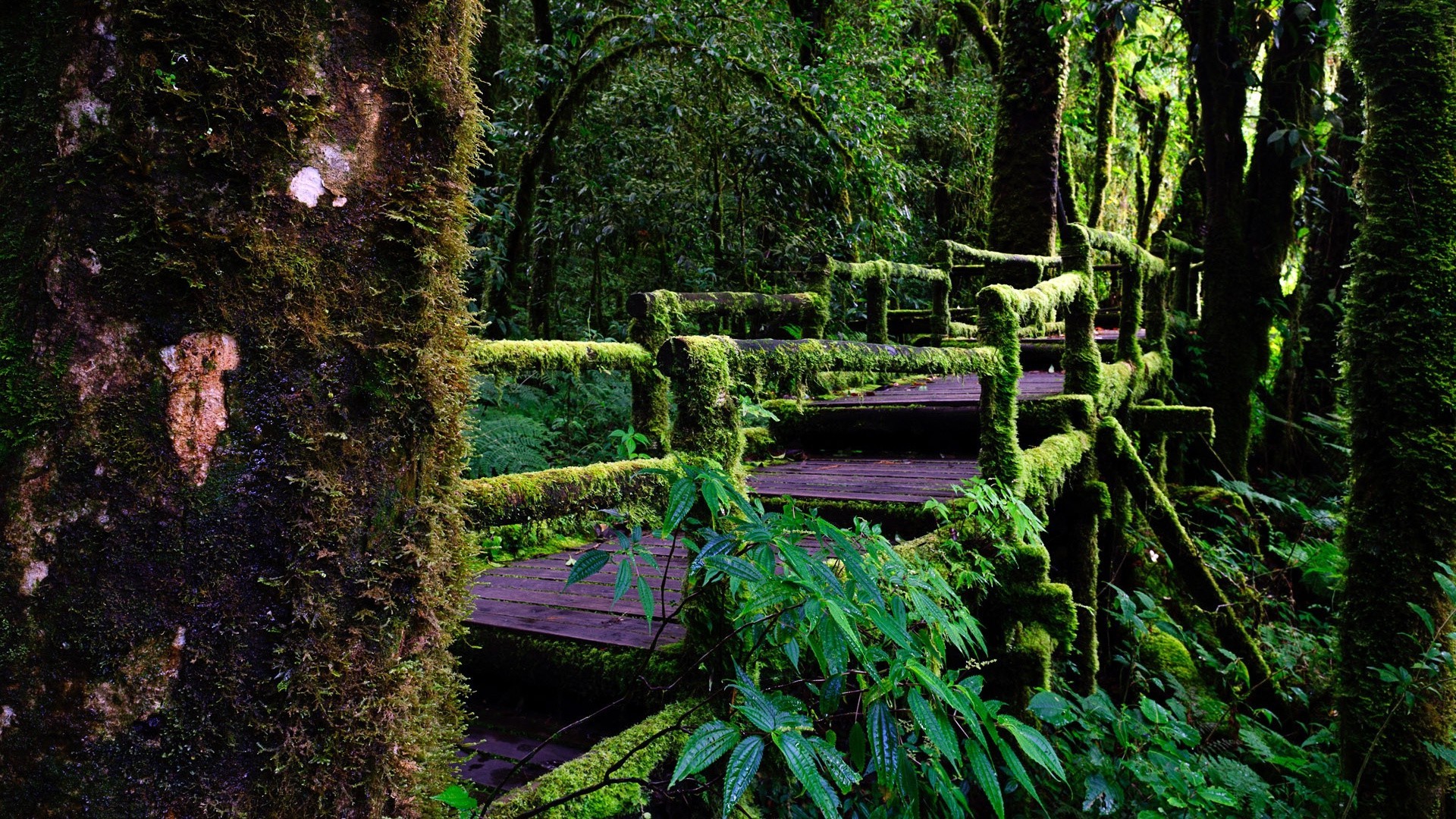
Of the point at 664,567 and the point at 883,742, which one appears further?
the point at 664,567

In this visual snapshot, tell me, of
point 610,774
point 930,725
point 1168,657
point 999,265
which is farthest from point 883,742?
point 999,265

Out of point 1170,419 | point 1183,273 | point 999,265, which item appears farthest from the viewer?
point 1183,273

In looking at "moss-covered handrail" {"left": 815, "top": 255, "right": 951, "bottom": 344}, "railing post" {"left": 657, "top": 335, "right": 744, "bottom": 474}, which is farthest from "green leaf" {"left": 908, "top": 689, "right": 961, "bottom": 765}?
"moss-covered handrail" {"left": 815, "top": 255, "right": 951, "bottom": 344}

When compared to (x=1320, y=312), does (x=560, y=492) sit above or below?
below

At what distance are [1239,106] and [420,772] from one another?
492 inches

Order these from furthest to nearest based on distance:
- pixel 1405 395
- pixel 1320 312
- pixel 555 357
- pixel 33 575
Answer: pixel 1320 312
pixel 1405 395
pixel 555 357
pixel 33 575

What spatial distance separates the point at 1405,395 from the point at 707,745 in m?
4.21

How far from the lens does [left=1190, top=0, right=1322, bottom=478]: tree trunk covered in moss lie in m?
10.1

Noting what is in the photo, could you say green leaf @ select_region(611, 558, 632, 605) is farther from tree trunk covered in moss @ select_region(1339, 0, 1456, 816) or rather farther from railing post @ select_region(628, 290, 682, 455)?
tree trunk covered in moss @ select_region(1339, 0, 1456, 816)

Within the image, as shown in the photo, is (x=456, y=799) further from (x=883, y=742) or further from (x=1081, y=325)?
(x=1081, y=325)

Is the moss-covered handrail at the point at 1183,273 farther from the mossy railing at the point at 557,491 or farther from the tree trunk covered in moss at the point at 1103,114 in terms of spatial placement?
the mossy railing at the point at 557,491

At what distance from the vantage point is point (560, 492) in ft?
6.55

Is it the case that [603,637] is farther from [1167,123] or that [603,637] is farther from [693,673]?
[1167,123]

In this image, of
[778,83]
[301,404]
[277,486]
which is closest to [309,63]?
[301,404]
